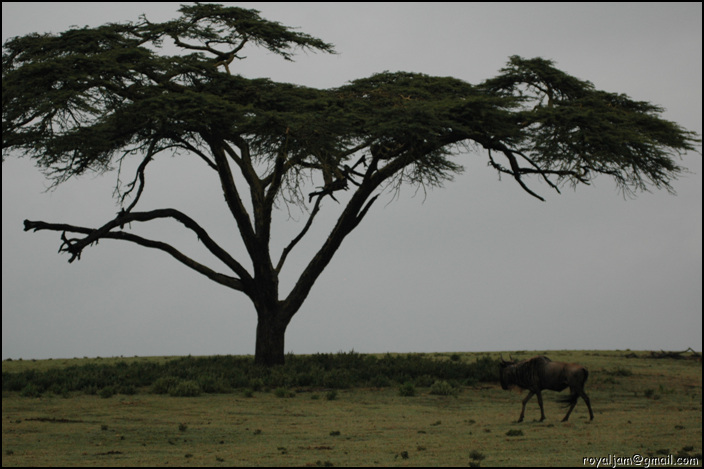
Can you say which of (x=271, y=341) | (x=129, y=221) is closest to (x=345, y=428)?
(x=271, y=341)

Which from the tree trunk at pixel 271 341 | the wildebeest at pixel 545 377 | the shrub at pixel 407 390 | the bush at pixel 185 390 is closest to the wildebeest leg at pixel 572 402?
the wildebeest at pixel 545 377

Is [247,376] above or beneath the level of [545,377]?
beneath

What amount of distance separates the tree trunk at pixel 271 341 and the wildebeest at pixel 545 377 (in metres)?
11.5

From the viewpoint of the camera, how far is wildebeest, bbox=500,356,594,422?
16.0 m

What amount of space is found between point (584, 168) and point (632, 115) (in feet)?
7.84

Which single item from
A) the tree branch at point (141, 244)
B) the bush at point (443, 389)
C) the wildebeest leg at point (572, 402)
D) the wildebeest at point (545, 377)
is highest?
the tree branch at point (141, 244)

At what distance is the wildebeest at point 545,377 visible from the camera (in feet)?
52.5

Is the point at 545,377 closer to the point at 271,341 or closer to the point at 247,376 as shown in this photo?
the point at 247,376

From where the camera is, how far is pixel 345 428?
1623cm

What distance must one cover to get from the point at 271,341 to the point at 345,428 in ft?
35.2

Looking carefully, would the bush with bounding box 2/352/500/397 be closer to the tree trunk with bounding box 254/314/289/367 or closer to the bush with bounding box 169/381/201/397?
the bush with bounding box 169/381/201/397

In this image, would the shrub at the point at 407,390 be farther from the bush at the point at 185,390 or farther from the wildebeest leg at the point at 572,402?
the wildebeest leg at the point at 572,402

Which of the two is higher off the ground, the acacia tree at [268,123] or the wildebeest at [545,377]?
the acacia tree at [268,123]

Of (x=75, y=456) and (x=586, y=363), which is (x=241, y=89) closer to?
(x=75, y=456)
